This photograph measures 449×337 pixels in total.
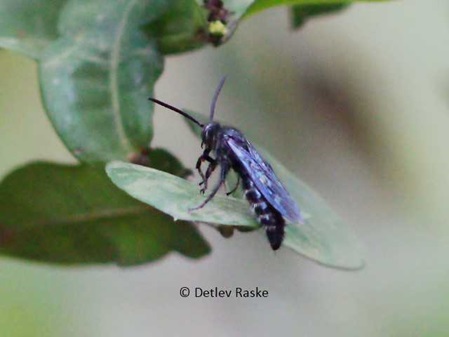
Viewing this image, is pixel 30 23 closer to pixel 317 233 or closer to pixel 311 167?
pixel 317 233

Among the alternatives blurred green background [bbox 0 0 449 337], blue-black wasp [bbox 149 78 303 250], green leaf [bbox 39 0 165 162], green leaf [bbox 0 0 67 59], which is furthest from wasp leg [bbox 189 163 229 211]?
blurred green background [bbox 0 0 449 337]

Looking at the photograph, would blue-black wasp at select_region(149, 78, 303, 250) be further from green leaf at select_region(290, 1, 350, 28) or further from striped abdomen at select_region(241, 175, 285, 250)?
green leaf at select_region(290, 1, 350, 28)

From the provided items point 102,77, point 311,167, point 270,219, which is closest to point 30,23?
point 102,77

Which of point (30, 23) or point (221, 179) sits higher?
point (30, 23)

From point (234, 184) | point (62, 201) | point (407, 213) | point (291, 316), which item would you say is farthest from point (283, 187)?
point (407, 213)

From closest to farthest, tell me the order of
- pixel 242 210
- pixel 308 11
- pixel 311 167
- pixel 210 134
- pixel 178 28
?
pixel 242 210 < pixel 178 28 < pixel 210 134 < pixel 308 11 < pixel 311 167

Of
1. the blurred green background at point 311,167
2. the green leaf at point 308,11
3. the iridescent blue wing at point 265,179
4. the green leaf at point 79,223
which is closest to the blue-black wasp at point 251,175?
the iridescent blue wing at point 265,179
